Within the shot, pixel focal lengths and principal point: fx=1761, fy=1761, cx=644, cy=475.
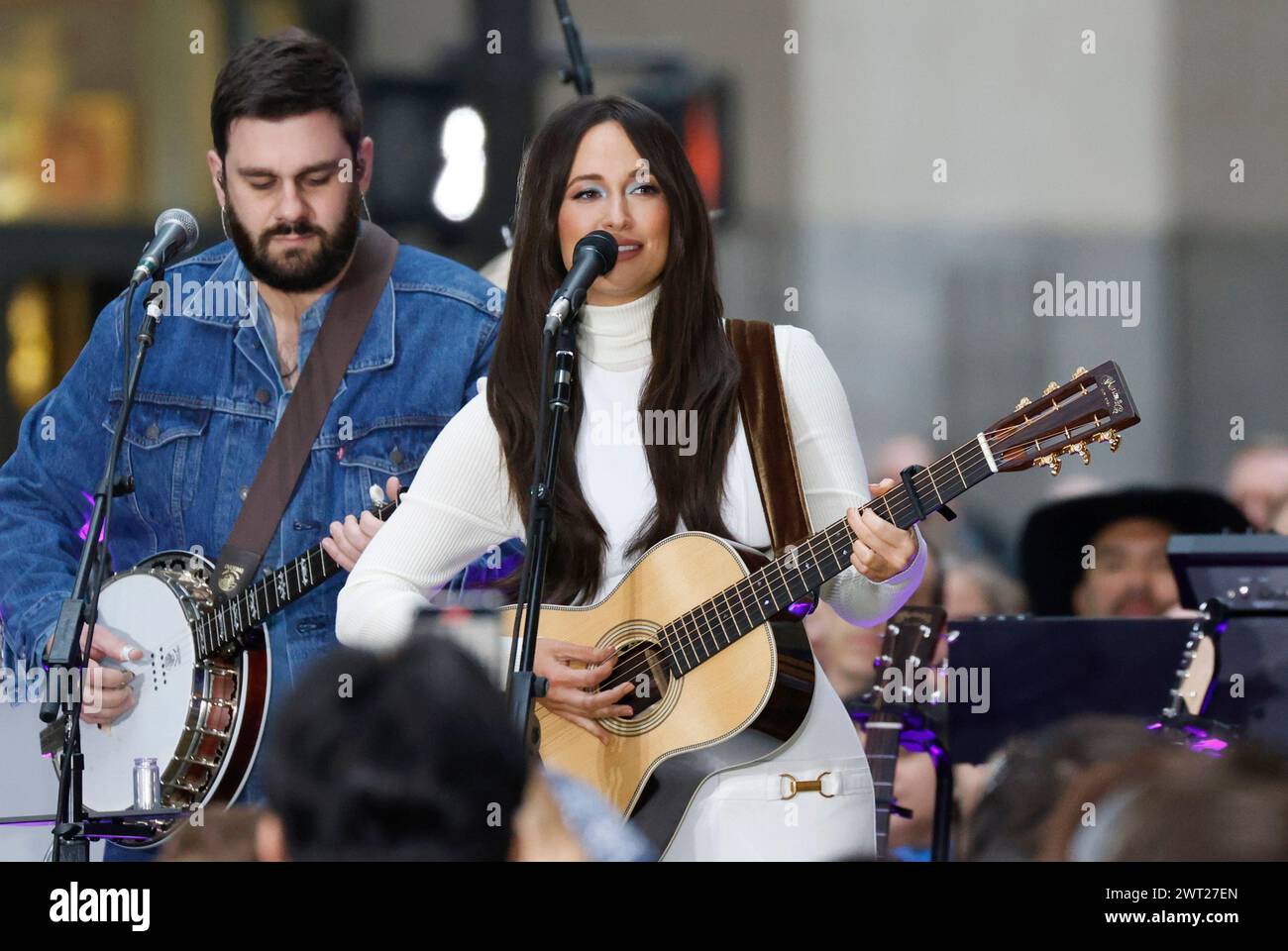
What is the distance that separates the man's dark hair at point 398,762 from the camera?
5.17ft

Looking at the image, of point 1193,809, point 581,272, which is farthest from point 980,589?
point 1193,809

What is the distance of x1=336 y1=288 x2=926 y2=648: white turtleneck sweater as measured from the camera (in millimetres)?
3299

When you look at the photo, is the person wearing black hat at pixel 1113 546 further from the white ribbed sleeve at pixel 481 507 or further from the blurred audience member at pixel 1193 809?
the blurred audience member at pixel 1193 809

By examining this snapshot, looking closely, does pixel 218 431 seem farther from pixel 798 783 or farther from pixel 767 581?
pixel 798 783

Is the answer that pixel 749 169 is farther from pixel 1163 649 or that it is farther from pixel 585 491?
pixel 585 491

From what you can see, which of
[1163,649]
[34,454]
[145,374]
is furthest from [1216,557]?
[34,454]

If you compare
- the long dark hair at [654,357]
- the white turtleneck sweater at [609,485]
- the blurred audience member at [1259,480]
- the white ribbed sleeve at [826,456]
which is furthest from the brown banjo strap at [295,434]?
the blurred audience member at [1259,480]

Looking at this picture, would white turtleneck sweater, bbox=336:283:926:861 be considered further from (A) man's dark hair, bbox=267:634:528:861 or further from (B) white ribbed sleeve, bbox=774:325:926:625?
(A) man's dark hair, bbox=267:634:528:861

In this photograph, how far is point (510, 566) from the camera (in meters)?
3.79

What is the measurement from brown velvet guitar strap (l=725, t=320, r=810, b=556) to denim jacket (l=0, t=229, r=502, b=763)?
919 mm

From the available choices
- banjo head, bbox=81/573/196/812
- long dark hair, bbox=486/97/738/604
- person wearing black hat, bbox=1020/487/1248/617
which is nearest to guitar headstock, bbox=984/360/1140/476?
long dark hair, bbox=486/97/738/604

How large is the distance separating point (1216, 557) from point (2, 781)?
2.75 metres

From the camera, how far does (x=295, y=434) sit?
401cm
